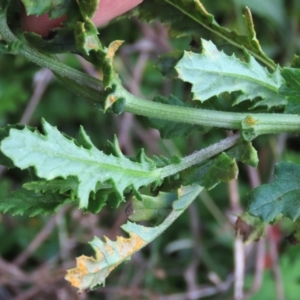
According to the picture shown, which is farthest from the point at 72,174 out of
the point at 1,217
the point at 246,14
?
the point at 1,217

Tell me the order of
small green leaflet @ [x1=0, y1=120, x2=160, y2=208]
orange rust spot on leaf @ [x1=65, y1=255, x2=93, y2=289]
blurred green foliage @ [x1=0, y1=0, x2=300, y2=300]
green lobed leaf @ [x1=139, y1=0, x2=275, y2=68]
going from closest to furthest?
small green leaflet @ [x1=0, y1=120, x2=160, y2=208]
orange rust spot on leaf @ [x1=65, y1=255, x2=93, y2=289]
green lobed leaf @ [x1=139, y1=0, x2=275, y2=68]
blurred green foliage @ [x1=0, y1=0, x2=300, y2=300]

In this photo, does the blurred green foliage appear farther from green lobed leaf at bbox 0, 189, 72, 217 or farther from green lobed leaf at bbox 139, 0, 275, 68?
green lobed leaf at bbox 0, 189, 72, 217

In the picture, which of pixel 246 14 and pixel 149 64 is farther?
pixel 149 64

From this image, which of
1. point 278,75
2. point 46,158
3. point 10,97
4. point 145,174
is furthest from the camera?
point 10,97

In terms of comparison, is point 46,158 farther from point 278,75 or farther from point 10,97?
point 10,97

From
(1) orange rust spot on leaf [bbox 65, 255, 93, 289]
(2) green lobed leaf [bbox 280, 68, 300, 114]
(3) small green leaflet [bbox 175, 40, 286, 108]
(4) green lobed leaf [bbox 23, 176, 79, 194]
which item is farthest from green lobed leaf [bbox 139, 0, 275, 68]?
(1) orange rust spot on leaf [bbox 65, 255, 93, 289]

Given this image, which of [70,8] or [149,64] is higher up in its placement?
[70,8]

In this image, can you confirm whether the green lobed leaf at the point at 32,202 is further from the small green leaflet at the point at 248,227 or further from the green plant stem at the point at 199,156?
the small green leaflet at the point at 248,227
